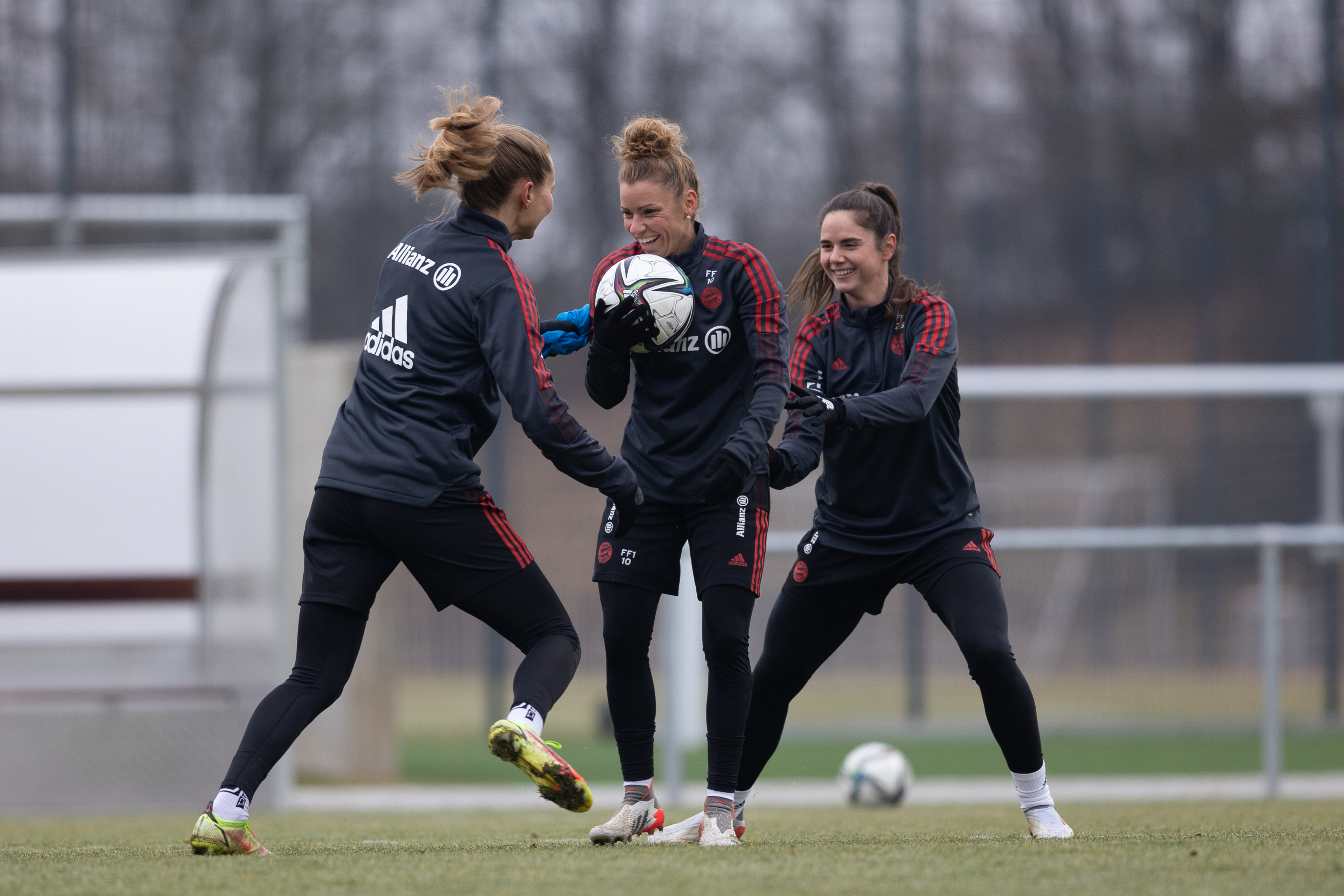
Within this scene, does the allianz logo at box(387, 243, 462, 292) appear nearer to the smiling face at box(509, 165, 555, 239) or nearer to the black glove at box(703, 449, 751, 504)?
the smiling face at box(509, 165, 555, 239)

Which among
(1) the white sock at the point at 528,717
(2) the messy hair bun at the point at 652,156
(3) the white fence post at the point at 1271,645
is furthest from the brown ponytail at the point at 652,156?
(3) the white fence post at the point at 1271,645

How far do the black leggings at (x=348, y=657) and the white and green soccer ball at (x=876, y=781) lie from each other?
11.3 ft

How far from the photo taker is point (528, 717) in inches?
147

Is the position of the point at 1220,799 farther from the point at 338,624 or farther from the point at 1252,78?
the point at 1252,78

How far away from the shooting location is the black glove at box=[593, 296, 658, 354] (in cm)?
409

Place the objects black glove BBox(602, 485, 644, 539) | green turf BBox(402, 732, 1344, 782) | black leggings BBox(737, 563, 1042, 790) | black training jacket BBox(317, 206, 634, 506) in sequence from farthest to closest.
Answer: green turf BBox(402, 732, 1344, 782) < black leggings BBox(737, 563, 1042, 790) < black glove BBox(602, 485, 644, 539) < black training jacket BBox(317, 206, 634, 506)

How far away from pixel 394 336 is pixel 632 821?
152cm

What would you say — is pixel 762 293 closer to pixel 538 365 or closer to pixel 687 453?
pixel 687 453

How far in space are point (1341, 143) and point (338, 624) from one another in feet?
38.5

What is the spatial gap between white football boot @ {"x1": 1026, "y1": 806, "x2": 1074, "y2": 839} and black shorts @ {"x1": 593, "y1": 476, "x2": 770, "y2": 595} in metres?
1.05

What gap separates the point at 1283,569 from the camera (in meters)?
10.9

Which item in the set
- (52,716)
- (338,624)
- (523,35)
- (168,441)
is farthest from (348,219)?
(338,624)

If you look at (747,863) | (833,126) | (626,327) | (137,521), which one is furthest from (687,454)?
(833,126)

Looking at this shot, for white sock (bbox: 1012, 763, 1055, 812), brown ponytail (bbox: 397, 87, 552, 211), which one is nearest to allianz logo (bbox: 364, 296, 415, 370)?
brown ponytail (bbox: 397, 87, 552, 211)
